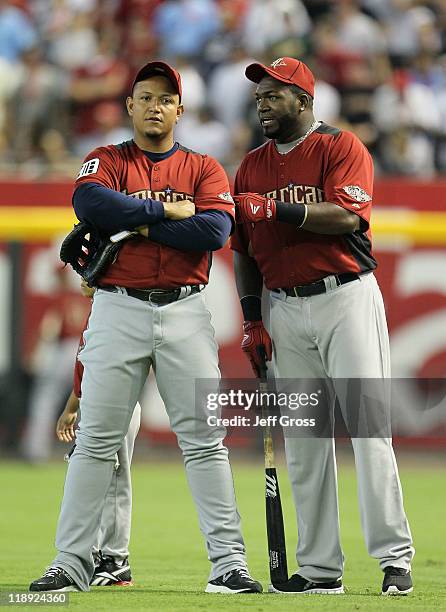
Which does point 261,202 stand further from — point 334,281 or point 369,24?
point 369,24

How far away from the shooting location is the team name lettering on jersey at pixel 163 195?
228 inches

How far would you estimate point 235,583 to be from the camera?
569 cm

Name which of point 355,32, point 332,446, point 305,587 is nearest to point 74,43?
point 355,32

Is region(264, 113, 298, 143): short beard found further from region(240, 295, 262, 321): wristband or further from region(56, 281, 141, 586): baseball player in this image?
region(56, 281, 141, 586): baseball player

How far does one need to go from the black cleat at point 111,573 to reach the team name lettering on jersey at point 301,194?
6.11 ft

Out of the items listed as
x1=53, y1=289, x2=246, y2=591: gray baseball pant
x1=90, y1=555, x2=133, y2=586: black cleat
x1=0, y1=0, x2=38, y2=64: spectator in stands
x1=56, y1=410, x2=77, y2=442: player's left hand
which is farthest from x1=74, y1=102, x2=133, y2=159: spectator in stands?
x1=53, y1=289, x2=246, y2=591: gray baseball pant

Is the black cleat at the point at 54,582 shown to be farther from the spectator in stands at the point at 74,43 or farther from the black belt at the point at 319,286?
the spectator in stands at the point at 74,43

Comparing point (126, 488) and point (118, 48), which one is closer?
point (126, 488)

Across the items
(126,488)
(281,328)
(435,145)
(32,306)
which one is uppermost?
(435,145)

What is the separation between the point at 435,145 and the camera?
13086 mm

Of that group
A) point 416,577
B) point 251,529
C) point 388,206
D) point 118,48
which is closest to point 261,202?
point 416,577

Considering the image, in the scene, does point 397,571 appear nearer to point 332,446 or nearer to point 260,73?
point 332,446

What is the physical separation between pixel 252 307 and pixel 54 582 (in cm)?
162

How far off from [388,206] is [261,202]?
6.13 meters
